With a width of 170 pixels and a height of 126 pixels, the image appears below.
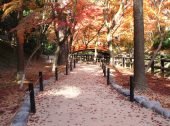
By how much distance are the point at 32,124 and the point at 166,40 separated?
70.2 ft

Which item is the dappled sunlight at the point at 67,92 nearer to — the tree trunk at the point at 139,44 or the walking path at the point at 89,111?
the walking path at the point at 89,111

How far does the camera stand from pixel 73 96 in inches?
447

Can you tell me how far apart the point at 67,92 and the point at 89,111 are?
3.65 metres

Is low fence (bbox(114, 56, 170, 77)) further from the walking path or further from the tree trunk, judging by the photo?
the walking path

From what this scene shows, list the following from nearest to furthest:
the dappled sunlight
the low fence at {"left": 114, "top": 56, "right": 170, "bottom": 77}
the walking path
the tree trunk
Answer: the walking path → the dappled sunlight → the tree trunk → the low fence at {"left": 114, "top": 56, "right": 170, "bottom": 77}

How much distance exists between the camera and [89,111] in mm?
8820

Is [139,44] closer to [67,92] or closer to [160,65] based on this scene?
[67,92]

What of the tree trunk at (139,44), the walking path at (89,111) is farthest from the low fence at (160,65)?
the walking path at (89,111)

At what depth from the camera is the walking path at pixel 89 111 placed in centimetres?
760

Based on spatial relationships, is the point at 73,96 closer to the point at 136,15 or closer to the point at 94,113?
the point at 94,113

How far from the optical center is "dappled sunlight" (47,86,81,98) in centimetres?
1160

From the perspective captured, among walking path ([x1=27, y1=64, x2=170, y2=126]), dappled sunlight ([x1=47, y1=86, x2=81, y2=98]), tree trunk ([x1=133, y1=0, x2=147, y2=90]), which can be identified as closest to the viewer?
walking path ([x1=27, y1=64, x2=170, y2=126])

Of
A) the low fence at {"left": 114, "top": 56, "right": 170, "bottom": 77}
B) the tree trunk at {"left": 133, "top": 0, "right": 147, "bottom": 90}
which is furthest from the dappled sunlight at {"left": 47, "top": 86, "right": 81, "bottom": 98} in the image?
the low fence at {"left": 114, "top": 56, "right": 170, "bottom": 77}

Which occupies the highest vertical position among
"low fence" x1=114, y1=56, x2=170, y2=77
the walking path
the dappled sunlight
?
"low fence" x1=114, y1=56, x2=170, y2=77
